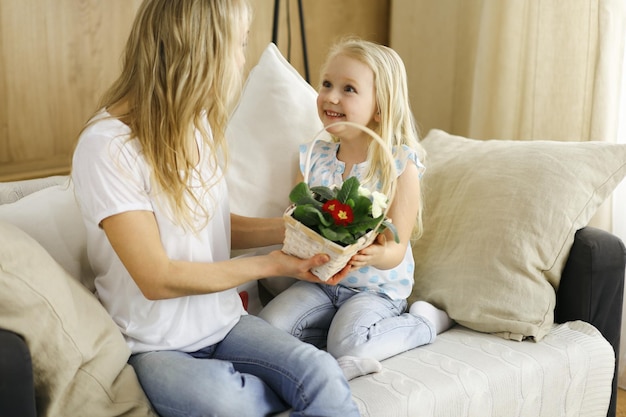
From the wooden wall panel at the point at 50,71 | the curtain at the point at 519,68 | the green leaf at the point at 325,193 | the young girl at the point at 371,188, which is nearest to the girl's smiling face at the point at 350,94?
the young girl at the point at 371,188

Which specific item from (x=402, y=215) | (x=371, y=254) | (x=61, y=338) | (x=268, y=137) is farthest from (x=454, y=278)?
(x=61, y=338)

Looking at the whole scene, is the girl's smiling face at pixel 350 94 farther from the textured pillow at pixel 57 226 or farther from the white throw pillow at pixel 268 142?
the textured pillow at pixel 57 226

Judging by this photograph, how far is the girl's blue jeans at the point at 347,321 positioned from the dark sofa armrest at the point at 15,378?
628 millimetres

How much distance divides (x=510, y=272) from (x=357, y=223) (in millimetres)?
505

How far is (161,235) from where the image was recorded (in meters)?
1.49

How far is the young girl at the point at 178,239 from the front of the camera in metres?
1.40

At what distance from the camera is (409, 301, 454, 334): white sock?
181 cm

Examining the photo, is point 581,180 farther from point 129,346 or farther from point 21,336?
point 21,336

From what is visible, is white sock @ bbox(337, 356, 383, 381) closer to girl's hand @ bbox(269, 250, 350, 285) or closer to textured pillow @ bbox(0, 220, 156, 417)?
girl's hand @ bbox(269, 250, 350, 285)

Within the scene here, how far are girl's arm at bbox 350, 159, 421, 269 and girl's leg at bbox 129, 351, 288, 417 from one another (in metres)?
0.39

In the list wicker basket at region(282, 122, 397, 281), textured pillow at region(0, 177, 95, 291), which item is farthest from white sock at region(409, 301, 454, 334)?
textured pillow at region(0, 177, 95, 291)

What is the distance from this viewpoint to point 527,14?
104 inches

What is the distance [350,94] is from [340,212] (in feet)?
1.52

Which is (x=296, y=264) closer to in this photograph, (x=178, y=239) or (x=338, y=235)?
(x=338, y=235)
